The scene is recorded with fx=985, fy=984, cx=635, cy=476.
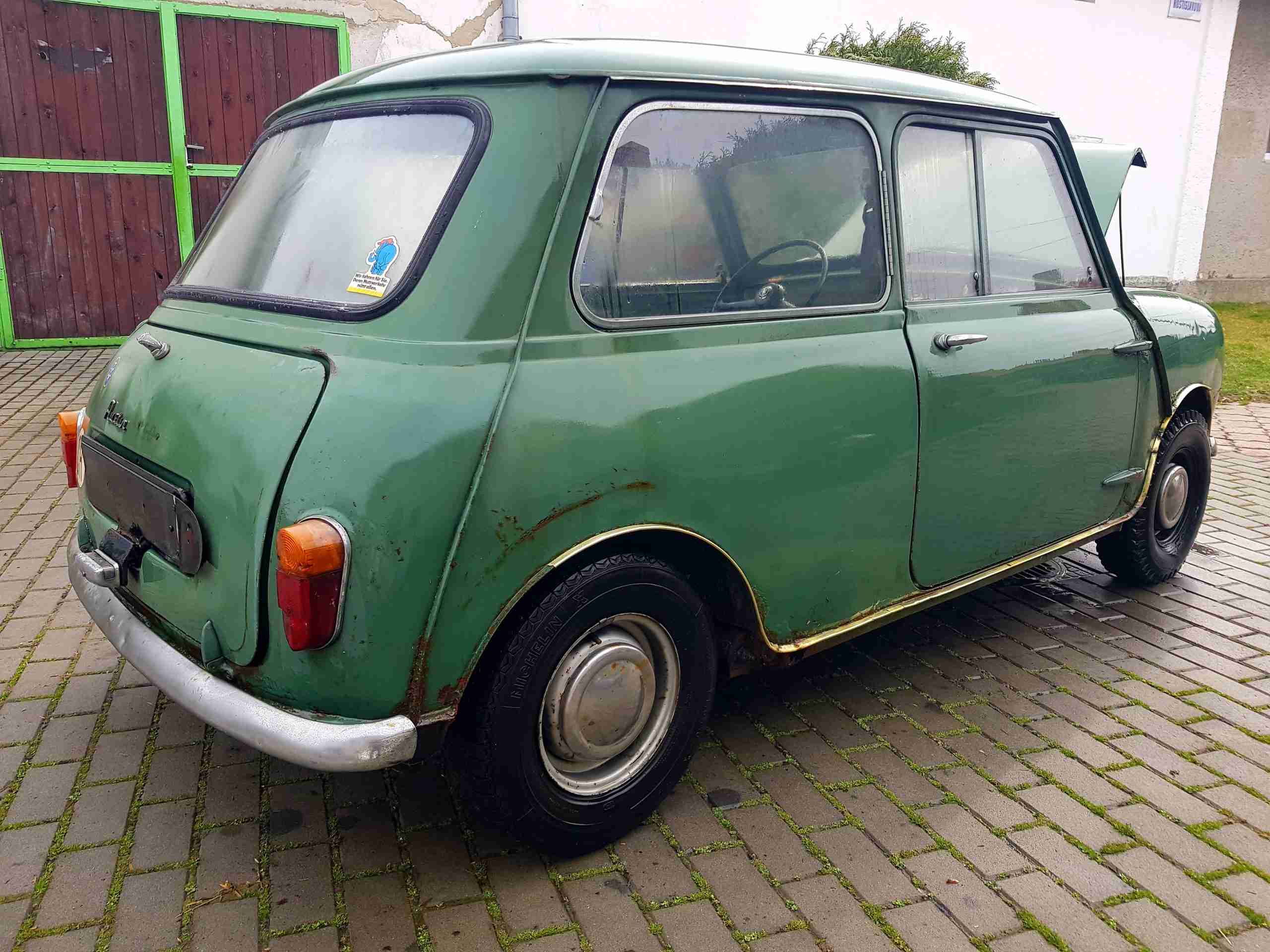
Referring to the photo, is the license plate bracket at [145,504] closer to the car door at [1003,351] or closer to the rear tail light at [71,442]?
the rear tail light at [71,442]

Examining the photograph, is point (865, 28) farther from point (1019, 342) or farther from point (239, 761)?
point (239, 761)

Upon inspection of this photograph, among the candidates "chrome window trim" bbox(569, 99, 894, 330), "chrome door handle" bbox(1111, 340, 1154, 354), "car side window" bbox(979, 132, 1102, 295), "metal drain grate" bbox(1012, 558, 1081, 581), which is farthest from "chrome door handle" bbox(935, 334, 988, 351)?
"metal drain grate" bbox(1012, 558, 1081, 581)

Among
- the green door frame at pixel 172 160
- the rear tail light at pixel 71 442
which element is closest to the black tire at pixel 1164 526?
the rear tail light at pixel 71 442

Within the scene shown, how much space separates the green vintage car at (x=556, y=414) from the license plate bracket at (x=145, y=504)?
0.04ft

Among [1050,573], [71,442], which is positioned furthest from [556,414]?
[1050,573]

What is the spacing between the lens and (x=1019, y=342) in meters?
3.20

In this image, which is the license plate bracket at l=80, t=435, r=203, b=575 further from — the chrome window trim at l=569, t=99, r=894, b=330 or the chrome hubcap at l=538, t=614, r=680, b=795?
the chrome window trim at l=569, t=99, r=894, b=330

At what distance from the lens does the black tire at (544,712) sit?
218 centimetres

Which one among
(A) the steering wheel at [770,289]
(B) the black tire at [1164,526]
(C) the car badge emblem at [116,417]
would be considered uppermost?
(A) the steering wheel at [770,289]

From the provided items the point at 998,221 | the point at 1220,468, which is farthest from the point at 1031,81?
the point at 998,221

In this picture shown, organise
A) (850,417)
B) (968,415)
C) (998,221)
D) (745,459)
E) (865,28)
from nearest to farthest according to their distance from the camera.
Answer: (745,459) → (850,417) → (968,415) → (998,221) → (865,28)

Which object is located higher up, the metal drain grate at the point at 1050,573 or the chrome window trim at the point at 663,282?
the chrome window trim at the point at 663,282

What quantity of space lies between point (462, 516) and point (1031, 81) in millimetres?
12302

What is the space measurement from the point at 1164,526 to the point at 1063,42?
1004 centimetres
